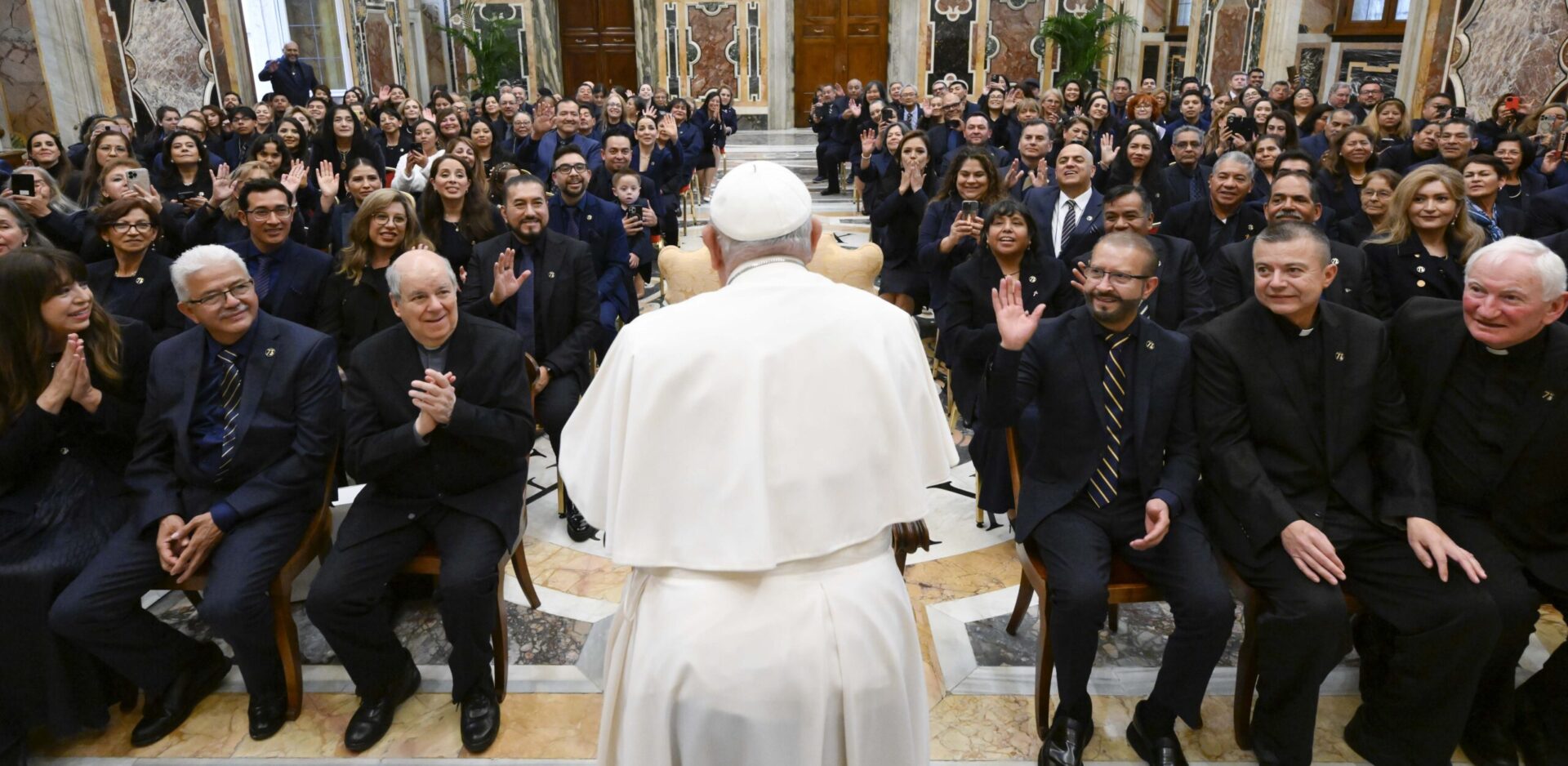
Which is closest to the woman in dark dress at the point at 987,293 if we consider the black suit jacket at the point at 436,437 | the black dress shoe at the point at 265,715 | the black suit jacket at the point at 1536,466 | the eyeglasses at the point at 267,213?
Result: the black suit jacket at the point at 1536,466

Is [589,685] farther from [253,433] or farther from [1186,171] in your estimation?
[1186,171]

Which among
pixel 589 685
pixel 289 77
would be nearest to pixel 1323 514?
pixel 589 685

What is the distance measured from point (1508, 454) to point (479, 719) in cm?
312

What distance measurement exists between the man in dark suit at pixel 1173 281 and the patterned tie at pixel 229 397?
3.38 metres

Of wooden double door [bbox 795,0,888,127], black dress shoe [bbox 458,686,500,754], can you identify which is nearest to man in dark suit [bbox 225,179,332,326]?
black dress shoe [bbox 458,686,500,754]

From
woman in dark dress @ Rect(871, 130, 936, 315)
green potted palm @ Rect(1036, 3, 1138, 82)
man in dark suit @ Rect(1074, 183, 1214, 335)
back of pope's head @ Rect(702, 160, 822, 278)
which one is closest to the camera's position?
back of pope's head @ Rect(702, 160, 822, 278)

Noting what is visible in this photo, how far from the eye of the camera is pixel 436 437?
3.02m

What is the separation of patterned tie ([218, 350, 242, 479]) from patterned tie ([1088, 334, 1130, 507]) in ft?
8.85

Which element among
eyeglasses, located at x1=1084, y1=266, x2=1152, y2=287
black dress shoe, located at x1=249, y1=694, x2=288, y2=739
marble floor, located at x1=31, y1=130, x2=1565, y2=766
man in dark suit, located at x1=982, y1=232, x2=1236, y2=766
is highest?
eyeglasses, located at x1=1084, y1=266, x2=1152, y2=287

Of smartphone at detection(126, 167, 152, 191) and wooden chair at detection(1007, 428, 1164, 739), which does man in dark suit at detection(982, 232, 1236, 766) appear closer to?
wooden chair at detection(1007, 428, 1164, 739)

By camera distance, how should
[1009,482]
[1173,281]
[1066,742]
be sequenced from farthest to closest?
[1173,281], [1009,482], [1066,742]

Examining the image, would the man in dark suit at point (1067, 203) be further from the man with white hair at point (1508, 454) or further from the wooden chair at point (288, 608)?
the wooden chair at point (288, 608)

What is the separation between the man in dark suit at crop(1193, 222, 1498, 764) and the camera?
267 cm

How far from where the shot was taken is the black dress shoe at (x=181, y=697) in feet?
9.64
